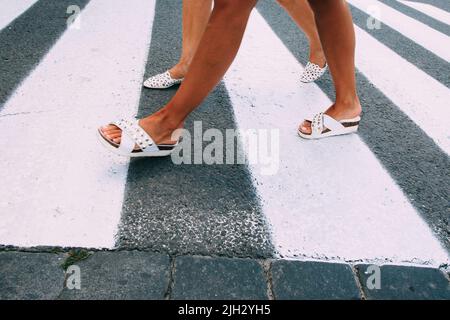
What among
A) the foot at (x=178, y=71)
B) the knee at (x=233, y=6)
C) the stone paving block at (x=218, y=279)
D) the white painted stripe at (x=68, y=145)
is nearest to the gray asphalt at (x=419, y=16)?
the foot at (x=178, y=71)

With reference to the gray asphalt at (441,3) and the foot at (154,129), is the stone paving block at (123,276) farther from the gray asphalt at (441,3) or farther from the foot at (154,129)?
the gray asphalt at (441,3)

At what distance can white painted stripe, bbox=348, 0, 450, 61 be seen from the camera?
354cm

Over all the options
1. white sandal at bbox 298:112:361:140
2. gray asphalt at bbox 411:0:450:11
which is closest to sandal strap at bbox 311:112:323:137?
white sandal at bbox 298:112:361:140

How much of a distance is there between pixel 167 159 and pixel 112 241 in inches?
21.2

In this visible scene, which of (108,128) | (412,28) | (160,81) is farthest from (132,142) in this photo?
(412,28)

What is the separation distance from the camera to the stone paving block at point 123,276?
1.14 m

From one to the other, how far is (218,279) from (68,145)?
99 centimetres

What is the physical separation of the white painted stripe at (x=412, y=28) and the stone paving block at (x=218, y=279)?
2.96 m

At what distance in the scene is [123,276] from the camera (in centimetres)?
119

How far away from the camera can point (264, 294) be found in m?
1.18

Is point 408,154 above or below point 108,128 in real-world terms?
below

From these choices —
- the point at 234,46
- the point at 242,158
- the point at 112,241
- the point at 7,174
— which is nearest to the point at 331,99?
the point at 242,158

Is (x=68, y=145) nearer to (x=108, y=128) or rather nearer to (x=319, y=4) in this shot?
(x=108, y=128)
